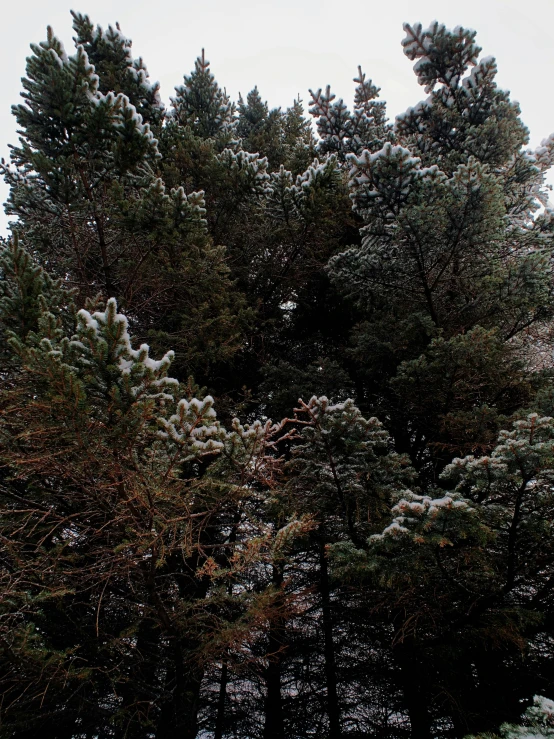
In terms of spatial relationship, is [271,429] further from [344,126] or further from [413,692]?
[344,126]

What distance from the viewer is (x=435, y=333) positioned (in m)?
6.54

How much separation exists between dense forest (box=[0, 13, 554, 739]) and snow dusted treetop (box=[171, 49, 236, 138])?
2.66 m

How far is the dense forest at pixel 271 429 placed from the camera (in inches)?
122

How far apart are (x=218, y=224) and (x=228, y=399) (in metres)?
4.16

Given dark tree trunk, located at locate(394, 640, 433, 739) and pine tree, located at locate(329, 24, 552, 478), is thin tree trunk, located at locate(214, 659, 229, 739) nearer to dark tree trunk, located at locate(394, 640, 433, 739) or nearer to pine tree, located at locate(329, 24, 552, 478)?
dark tree trunk, located at locate(394, 640, 433, 739)

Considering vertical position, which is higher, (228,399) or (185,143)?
Answer: (185,143)

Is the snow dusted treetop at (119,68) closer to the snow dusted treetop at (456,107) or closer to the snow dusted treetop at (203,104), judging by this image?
the snow dusted treetop at (203,104)

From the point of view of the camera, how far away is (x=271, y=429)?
3119 mm

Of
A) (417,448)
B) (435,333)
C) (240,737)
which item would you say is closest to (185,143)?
(435,333)

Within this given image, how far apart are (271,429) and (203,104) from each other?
13052mm

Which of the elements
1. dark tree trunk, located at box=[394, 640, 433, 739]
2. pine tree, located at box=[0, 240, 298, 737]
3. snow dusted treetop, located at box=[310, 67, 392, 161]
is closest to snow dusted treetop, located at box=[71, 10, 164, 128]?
snow dusted treetop, located at box=[310, 67, 392, 161]

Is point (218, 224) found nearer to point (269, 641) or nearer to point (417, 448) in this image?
point (417, 448)

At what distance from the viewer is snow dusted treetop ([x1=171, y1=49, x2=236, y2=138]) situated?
12344 mm

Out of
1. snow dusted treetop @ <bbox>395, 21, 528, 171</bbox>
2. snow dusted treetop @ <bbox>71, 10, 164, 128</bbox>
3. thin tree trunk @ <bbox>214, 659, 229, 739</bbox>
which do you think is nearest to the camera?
thin tree trunk @ <bbox>214, 659, 229, 739</bbox>
